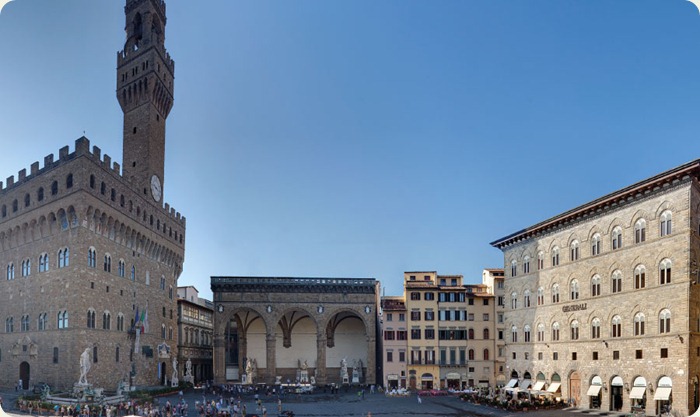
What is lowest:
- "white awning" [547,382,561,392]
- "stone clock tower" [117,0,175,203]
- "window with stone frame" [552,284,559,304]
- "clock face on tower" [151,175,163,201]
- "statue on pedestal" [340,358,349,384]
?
"statue on pedestal" [340,358,349,384]

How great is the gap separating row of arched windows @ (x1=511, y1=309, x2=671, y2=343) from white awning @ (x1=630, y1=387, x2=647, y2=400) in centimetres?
344

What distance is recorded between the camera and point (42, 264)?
44219 mm

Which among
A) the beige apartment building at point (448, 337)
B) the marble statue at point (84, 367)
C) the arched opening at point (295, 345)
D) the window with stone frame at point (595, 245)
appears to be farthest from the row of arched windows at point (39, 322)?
the window with stone frame at point (595, 245)

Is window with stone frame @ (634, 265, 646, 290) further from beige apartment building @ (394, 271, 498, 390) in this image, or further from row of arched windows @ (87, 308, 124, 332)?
row of arched windows @ (87, 308, 124, 332)

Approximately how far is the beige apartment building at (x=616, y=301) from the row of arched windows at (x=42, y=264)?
37620mm

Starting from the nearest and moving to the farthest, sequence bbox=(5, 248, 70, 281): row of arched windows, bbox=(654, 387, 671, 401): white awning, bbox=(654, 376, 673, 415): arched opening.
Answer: bbox=(654, 387, 671, 401): white awning → bbox=(654, 376, 673, 415): arched opening → bbox=(5, 248, 70, 281): row of arched windows

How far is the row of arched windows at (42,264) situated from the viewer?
42.9 m

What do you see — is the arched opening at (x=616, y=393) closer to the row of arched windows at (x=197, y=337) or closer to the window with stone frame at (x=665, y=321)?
the window with stone frame at (x=665, y=321)

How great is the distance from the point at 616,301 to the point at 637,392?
6.20 metres

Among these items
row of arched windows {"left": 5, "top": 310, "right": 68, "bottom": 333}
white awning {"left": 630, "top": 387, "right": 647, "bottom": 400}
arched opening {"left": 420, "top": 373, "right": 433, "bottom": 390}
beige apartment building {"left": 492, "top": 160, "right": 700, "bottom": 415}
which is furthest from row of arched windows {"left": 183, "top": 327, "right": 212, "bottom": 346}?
white awning {"left": 630, "top": 387, "right": 647, "bottom": 400}

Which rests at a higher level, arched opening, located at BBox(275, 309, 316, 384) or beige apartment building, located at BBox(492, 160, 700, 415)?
beige apartment building, located at BBox(492, 160, 700, 415)

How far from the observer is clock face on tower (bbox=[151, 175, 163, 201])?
5812 centimetres

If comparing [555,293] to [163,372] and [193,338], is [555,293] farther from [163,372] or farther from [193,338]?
[193,338]

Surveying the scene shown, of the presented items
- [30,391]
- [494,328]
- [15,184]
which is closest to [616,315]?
[494,328]
